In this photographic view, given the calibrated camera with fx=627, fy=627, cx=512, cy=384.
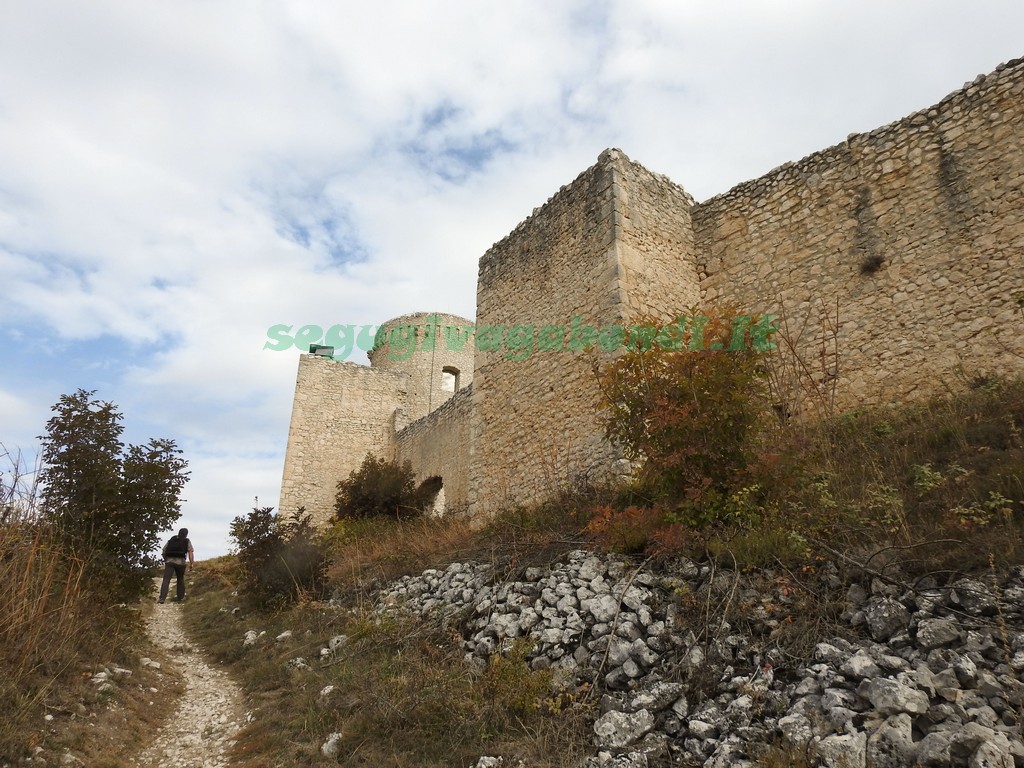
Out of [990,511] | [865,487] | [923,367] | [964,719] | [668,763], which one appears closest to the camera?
[964,719]

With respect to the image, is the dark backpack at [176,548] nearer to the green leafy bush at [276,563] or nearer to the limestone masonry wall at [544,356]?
the green leafy bush at [276,563]

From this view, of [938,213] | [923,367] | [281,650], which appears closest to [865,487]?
[923,367]

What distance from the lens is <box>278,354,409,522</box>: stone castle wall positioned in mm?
18906

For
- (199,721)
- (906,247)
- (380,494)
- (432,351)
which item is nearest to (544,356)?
(906,247)

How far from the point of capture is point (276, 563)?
934cm

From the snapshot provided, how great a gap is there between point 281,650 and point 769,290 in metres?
8.09

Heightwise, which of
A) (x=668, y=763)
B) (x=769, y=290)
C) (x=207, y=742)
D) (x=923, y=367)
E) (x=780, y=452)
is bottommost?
(x=207, y=742)

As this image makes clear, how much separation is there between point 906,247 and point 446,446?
11.7m

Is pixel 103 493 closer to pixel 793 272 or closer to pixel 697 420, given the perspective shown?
pixel 697 420

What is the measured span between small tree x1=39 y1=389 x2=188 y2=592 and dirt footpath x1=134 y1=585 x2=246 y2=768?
50.5 inches

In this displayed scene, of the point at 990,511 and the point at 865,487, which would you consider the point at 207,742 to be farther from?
the point at 990,511

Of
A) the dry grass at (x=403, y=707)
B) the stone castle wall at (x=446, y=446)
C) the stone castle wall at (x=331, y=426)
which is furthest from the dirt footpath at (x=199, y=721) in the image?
the stone castle wall at (x=331, y=426)

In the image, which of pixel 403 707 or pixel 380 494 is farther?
pixel 380 494

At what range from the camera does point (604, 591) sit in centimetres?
498
